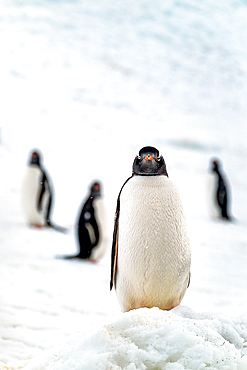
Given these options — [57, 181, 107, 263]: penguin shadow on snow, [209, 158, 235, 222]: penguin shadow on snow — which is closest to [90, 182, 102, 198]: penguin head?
[57, 181, 107, 263]: penguin shadow on snow

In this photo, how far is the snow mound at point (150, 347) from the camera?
0.83 metres

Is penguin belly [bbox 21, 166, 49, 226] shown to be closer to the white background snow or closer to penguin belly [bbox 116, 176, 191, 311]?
the white background snow

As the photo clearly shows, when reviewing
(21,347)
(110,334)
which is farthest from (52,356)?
(21,347)

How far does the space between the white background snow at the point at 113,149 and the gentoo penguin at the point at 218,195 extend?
281mm

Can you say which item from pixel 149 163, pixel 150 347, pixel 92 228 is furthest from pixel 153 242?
pixel 92 228

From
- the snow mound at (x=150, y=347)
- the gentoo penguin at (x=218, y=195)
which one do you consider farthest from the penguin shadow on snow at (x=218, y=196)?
the snow mound at (x=150, y=347)

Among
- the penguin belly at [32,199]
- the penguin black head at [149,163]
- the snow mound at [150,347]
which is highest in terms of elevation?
the penguin black head at [149,163]

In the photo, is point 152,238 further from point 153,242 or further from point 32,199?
point 32,199

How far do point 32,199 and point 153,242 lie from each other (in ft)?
10.7

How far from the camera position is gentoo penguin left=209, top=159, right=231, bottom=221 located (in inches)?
219

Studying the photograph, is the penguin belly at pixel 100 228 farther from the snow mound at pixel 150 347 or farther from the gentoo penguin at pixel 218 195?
the gentoo penguin at pixel 218 195

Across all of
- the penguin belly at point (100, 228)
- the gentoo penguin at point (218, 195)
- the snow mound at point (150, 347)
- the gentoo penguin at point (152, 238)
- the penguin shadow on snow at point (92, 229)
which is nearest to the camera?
the snow mound at point (150, 347)

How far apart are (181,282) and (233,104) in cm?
1570

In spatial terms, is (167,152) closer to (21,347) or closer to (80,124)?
(80,124)
